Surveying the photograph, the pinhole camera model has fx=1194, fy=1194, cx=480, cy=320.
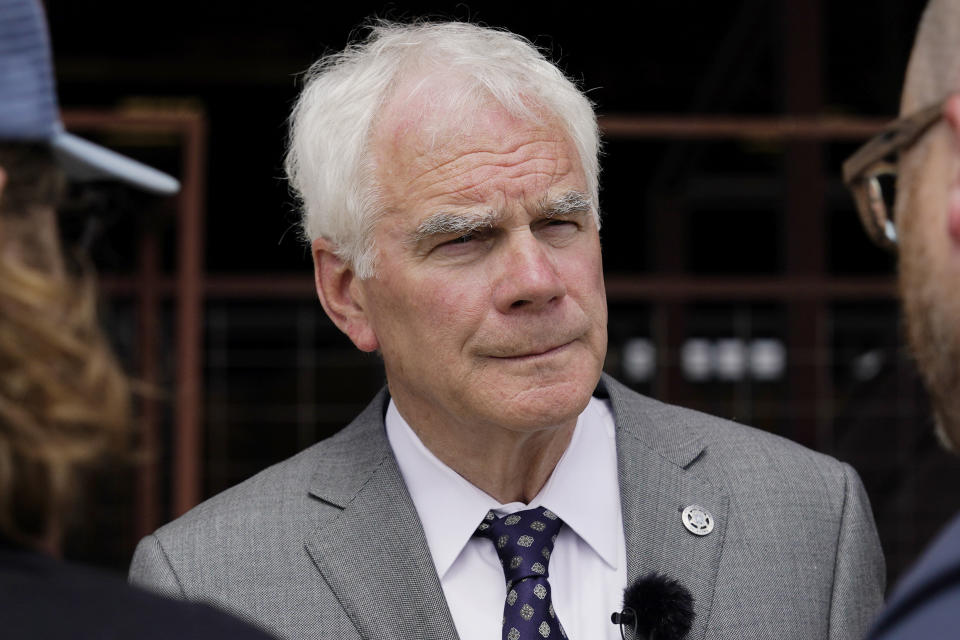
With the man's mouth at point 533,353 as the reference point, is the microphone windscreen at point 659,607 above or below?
below

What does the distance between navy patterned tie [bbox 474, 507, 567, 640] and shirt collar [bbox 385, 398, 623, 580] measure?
28mm

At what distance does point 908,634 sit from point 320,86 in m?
1.76

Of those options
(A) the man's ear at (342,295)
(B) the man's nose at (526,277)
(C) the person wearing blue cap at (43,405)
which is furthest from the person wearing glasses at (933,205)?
(A) the man's ear at (342,295)

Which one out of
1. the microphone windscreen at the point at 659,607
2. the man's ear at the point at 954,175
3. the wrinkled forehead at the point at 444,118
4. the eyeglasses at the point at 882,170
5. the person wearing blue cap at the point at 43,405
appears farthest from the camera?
the wrinkled forehead at the point at 444,118

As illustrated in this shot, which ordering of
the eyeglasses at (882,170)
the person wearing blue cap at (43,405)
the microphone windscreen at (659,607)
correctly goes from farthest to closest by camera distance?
the microphone windscreen at (659,607) → the eyeglasses at (882,170) → the person wearing blue cap at (43,405)

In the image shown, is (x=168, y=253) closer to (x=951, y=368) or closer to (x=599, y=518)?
(x=599, y=518)

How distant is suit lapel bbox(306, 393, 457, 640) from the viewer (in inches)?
81.1

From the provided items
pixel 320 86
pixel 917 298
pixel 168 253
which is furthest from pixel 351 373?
pixel 917 298

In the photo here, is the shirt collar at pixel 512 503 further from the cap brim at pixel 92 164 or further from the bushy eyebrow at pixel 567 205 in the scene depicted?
the cap brim at pixel 92 164

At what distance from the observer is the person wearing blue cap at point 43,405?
999mm

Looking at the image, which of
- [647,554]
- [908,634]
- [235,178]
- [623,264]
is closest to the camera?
[908,634]

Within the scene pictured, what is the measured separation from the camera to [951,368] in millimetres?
1205

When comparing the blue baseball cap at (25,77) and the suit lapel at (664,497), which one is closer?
the blue baseball cap at (25,77)

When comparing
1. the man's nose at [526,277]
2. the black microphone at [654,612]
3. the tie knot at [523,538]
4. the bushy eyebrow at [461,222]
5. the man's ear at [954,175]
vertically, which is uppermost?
the man's ear at [954,175]
